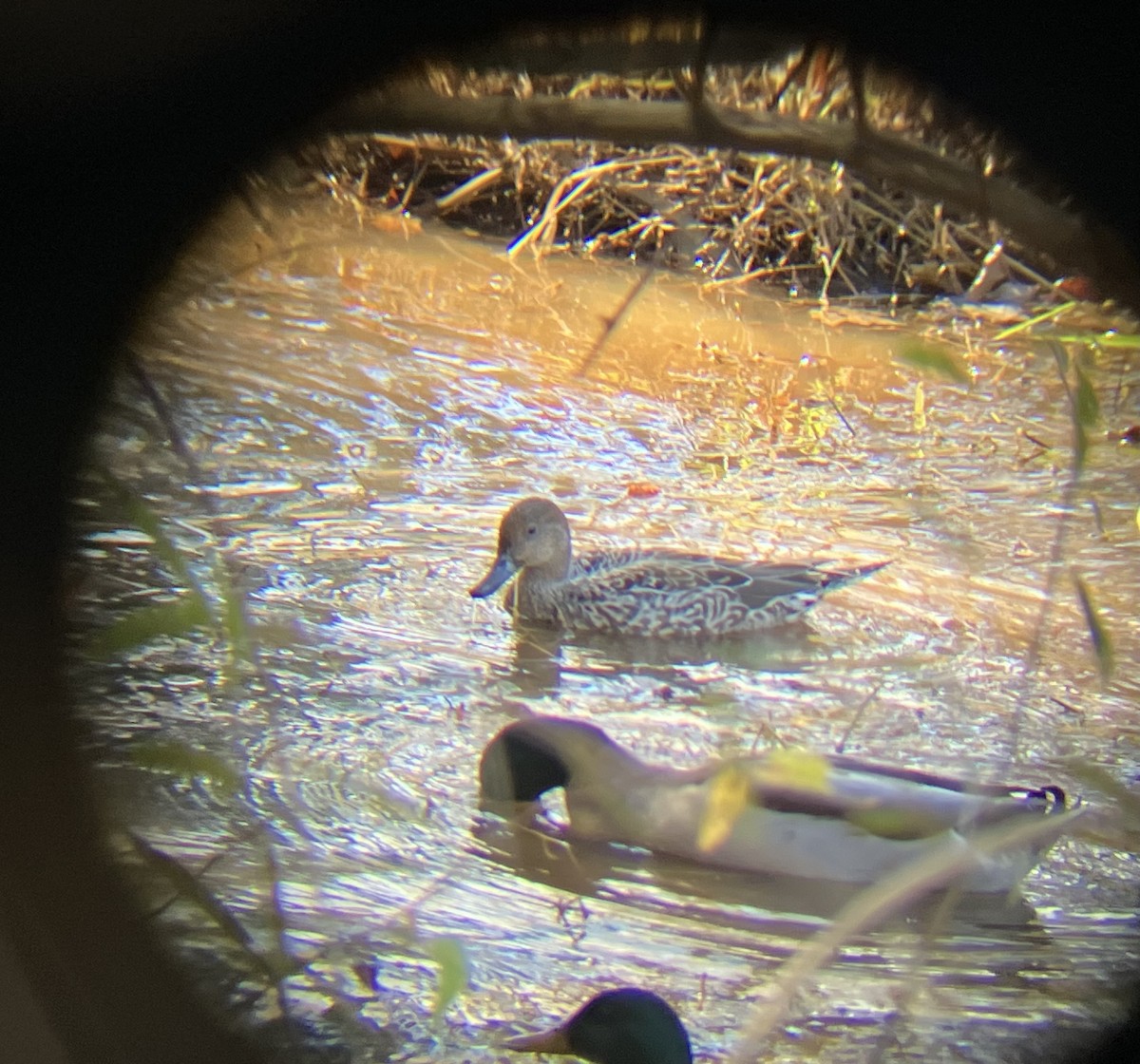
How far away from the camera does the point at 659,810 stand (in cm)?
308

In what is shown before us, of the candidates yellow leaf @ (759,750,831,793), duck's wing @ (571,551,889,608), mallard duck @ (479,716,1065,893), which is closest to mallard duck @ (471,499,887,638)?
duck's wing @ (571,551,889,608)

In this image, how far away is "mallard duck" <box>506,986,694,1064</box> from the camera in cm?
216

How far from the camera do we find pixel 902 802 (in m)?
2.87

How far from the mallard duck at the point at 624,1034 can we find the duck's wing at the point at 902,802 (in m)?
0.60

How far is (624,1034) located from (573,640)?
2612 millimetres

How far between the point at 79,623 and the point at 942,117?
132cm

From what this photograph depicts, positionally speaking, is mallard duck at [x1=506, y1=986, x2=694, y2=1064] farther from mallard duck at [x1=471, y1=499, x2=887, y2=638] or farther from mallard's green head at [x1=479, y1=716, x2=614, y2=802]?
mallard duck at [x1=471, y1=499, x2=887, y2=638]

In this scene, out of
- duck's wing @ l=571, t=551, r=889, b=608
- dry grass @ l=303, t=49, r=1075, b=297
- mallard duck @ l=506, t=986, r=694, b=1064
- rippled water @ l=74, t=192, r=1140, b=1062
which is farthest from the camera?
dry grass @ l=303, t=49, r=1075, b=297

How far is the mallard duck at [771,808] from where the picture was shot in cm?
286

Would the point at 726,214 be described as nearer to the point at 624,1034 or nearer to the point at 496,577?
the point at 496,577

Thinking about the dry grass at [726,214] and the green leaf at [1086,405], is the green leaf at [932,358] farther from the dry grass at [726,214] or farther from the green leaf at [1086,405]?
the dry grass at [726,214]

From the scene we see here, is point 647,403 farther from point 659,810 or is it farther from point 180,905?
point 180,905

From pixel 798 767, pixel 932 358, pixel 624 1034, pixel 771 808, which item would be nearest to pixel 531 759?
pixel 771 808

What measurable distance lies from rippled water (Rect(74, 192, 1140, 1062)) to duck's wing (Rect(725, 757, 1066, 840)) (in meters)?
0.13
